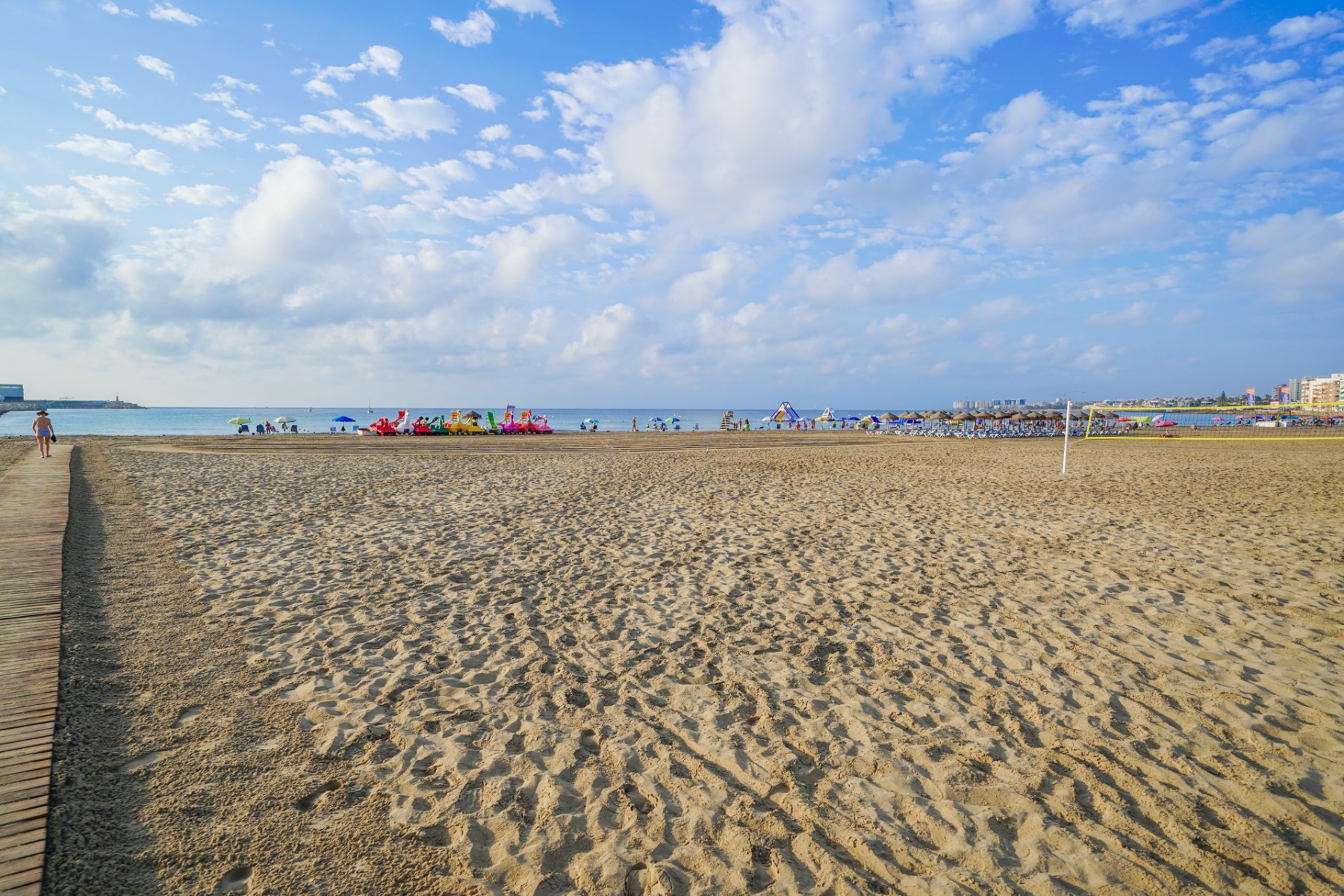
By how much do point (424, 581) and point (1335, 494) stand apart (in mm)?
15826

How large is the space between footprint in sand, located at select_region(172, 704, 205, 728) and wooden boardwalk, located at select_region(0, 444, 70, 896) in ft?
1.75

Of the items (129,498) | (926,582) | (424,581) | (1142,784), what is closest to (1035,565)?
(926,582)

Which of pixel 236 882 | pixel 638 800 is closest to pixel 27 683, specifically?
pixel 236 882

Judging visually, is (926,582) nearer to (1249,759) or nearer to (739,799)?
(1249,759)

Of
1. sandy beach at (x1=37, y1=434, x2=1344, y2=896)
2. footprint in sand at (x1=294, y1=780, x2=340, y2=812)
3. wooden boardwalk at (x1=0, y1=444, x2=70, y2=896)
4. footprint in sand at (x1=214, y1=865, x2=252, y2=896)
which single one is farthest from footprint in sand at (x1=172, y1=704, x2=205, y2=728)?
footprint in sand at (x1=214, y1=865, x2=252, y2=896)

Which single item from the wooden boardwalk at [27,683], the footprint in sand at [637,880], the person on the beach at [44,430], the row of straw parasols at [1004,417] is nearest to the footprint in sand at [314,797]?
the wooden boardwalk at [27,683]

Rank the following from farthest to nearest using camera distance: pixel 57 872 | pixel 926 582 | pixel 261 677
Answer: pixel 926 582 → pixel 261 677 → pixel 57 872

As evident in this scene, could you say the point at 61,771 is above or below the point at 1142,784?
above

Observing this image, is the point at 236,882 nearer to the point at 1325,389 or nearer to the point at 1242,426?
the point at 1242,426

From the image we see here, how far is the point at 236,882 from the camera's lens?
7.77 ft

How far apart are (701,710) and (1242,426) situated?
58.8 m

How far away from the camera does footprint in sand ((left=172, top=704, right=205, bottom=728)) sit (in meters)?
3.50

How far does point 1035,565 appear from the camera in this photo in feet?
22.8

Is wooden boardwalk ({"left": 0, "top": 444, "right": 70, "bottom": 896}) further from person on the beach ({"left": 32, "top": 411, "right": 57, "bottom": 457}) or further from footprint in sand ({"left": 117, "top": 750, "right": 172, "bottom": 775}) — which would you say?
person on the beach ({"left": 32, "top": 411, "right": 57, "bottom": 457})
